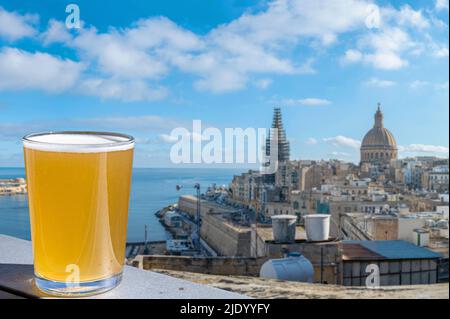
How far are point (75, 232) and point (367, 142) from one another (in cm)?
1206

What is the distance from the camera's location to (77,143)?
401 mm

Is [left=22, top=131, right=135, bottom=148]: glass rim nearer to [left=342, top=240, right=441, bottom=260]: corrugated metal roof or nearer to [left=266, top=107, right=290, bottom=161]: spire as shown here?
[left=266, top=107, right=290, bottom=161]: spire

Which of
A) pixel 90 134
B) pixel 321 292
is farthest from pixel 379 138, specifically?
pixel 90 134

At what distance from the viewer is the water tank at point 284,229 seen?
4199 millimetres

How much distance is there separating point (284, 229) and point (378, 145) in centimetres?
777

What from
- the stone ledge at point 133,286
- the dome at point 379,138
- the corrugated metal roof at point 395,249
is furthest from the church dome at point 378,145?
the stone ledge at point 133,286

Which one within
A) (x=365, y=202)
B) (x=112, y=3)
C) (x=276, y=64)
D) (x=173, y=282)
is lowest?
(x=365, y=202)

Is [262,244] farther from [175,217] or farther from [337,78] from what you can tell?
[337,78]

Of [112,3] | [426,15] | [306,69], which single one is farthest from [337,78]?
[112,3]

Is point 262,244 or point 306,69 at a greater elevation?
point 306,69

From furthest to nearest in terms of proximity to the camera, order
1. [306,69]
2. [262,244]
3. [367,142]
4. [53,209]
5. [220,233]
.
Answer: [367,142] → [220,233] → [262,244] → [306,69] → [53,209]

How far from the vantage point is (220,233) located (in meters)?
7.04

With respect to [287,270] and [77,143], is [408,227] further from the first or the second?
[77,143]

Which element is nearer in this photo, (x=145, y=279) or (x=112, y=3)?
(x=145, y=279)
